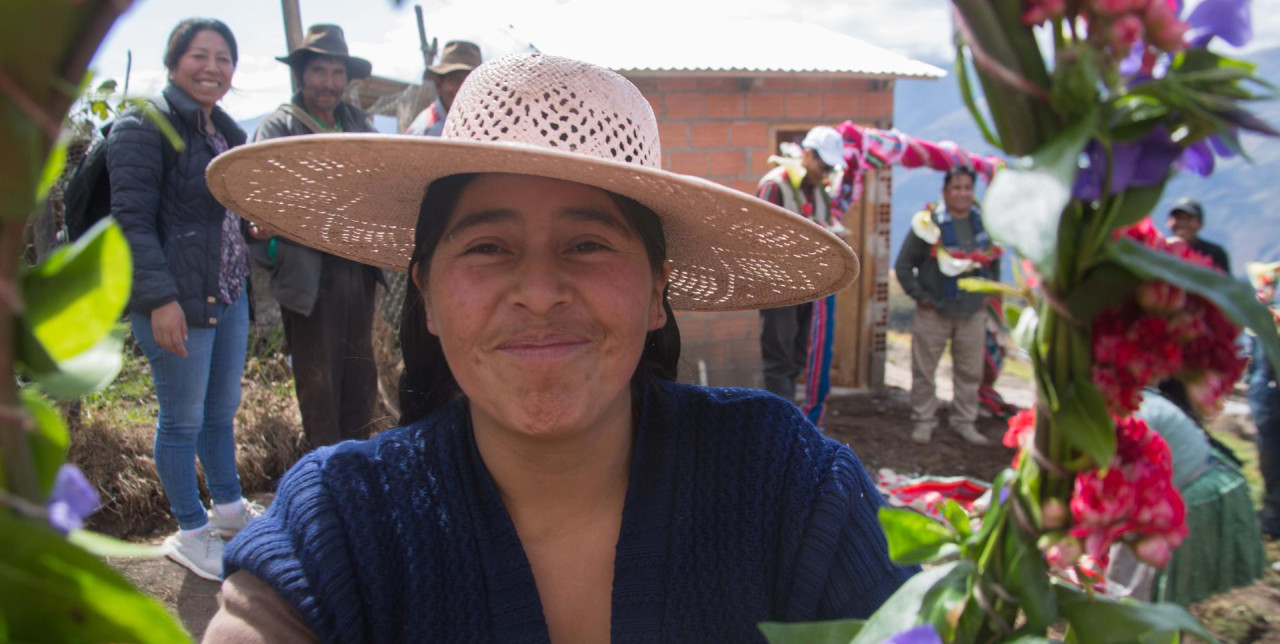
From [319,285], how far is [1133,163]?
11.9ft

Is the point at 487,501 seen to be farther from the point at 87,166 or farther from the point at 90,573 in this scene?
the point at 87,166

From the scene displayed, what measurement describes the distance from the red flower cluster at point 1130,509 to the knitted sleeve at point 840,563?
88 centimetres

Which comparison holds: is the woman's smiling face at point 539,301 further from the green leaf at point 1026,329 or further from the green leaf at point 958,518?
the green leaf at point 1026,329


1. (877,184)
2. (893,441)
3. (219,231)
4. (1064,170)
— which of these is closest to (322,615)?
(1064,170)

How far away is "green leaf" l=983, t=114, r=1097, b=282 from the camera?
1.43ft

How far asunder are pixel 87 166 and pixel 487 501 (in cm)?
226

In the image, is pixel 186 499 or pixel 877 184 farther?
pixel 877 184

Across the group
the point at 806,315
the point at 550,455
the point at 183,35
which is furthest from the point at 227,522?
the point at 806,315

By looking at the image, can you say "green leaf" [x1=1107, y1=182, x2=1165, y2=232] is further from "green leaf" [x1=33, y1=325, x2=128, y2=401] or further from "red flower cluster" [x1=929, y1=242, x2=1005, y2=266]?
"red flower cluster" [x1=929, y1=242, x2=1005, y2=266]

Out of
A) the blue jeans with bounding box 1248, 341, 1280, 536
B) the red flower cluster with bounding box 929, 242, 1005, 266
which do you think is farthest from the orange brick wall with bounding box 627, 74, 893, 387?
the blue jeans with bounding box 1248, 341, 1280, 536

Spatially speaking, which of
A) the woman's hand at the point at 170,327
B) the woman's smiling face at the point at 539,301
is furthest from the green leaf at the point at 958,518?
the woman's hand at the point at 170,327

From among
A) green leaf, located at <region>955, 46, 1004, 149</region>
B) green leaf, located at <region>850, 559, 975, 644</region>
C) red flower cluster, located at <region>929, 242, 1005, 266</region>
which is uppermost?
green leaf, located at <region>955, 46, 1004, 149</region>

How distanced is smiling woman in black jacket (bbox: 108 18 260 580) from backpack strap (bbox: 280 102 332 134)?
0.34m

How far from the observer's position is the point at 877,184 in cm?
813
